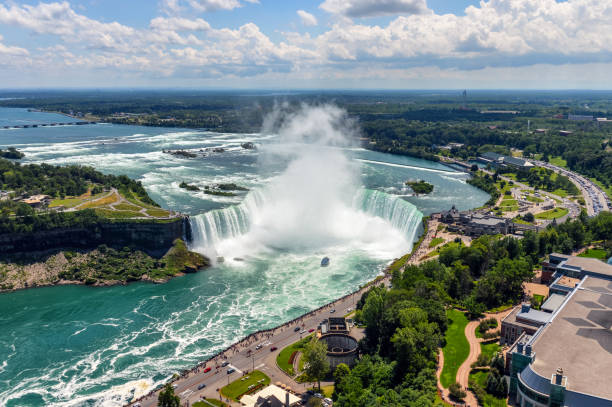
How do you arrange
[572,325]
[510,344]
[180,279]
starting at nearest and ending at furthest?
[572,325], [510,344], [180,279]

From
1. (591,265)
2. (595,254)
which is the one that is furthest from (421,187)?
(591,265)

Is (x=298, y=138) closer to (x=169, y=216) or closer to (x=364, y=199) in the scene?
(x=364, y=199)

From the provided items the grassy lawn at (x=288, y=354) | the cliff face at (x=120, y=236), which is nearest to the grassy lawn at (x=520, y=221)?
the grassy lawn at (x=288, y=354)

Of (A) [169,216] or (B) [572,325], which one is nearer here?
(B) [572,325]

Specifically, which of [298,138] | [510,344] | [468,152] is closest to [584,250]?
[510,344]

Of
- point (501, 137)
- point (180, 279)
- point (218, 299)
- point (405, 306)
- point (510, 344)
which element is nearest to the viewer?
point (510, 344)

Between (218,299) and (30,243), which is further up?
(30,243)

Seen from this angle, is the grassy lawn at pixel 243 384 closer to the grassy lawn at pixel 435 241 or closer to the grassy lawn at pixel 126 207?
the grassy lawn at pixel 435 241

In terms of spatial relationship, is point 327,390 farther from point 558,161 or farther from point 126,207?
point 558,161
